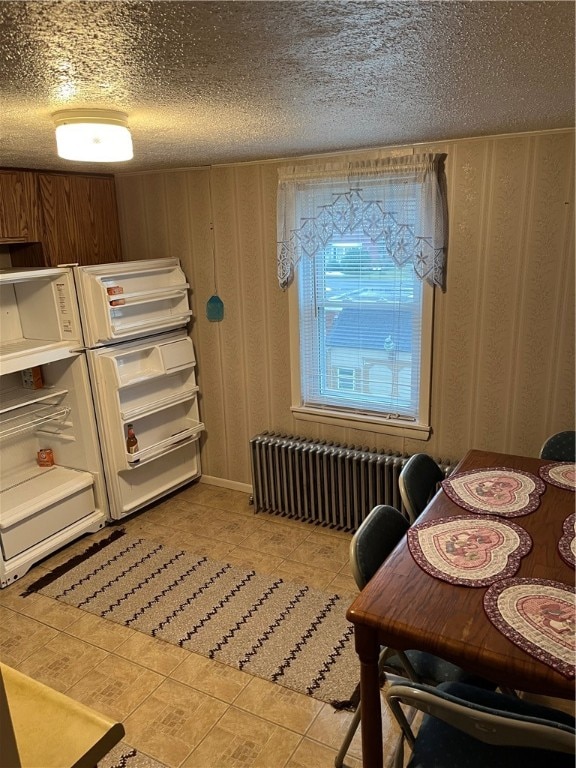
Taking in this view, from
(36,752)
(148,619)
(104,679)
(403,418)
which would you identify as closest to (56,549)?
(148,619)

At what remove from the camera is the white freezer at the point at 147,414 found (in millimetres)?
3484

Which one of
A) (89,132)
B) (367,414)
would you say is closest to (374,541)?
(367,414)

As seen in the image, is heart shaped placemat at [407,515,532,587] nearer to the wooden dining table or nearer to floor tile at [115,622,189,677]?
the wooden dining table

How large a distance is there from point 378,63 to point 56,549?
10.3ft

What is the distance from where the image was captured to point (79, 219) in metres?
3.64

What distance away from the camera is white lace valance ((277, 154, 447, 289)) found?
2.97m

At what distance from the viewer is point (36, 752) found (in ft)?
3.20

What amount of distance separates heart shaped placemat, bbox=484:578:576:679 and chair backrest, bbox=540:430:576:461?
44.1 inches

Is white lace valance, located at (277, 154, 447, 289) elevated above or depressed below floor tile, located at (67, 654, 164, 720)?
above

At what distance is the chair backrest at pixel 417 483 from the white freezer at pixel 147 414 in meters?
1.89

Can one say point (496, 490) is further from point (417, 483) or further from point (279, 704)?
point (279, 704)

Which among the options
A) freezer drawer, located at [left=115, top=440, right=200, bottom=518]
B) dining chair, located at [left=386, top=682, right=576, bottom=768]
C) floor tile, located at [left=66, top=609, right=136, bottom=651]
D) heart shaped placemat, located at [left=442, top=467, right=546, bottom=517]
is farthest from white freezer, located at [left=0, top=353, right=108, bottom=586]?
dining chair, located at [left=386, top=682, right=576, bottom=768]

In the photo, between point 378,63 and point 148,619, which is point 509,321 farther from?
point 148,619

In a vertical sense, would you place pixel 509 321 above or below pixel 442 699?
above
